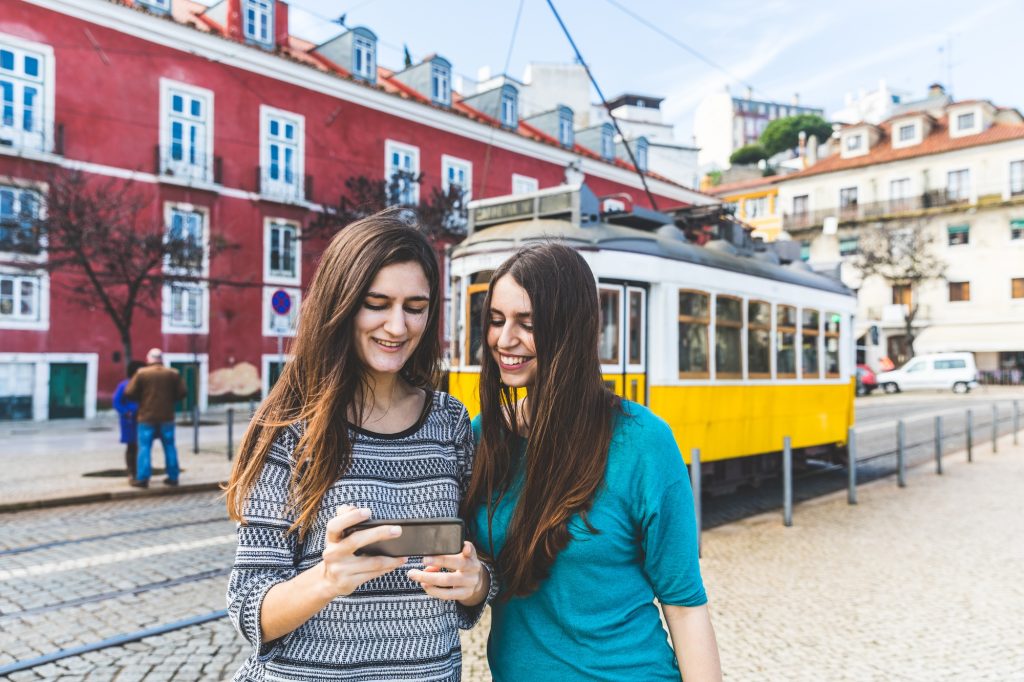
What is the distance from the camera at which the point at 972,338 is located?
136ft

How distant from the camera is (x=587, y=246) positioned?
759 cm

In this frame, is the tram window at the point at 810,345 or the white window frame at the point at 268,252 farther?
the white window frame at the point at 268,252

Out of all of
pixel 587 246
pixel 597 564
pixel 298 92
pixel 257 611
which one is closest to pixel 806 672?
pixel 597 564

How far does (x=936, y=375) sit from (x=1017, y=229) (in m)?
12.1

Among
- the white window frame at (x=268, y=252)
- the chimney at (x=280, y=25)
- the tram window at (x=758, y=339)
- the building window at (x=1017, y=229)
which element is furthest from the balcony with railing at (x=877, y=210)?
the tram window at (x=758, y=339)

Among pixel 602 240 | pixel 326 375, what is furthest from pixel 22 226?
pixel 326 375

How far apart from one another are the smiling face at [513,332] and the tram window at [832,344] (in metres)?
9.91

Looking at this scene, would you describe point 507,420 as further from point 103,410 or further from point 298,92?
point 298,92

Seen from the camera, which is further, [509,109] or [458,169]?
[509,109]

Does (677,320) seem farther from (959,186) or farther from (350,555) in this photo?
(959,186)

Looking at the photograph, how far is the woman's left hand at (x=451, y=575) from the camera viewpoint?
1.50 meters

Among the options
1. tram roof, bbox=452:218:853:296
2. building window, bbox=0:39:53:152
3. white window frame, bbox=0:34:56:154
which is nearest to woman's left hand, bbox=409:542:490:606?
tram roof, bbox=452:218:853:296

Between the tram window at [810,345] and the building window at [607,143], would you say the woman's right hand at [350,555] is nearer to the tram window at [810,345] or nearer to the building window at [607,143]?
the tram window at [810,345]

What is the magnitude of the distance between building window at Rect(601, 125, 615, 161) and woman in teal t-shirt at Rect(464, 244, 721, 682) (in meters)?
34.7
